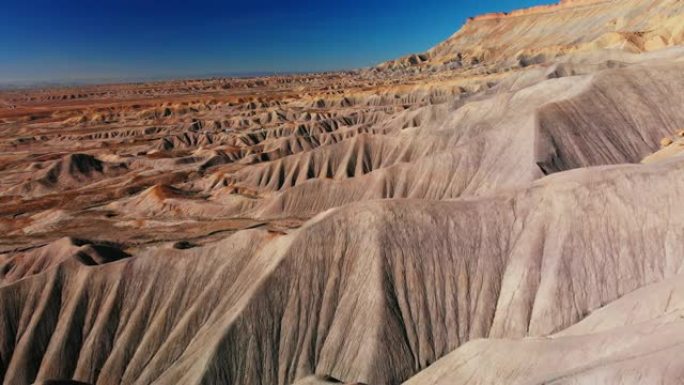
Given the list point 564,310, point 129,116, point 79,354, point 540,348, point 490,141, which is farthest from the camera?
point 129,116

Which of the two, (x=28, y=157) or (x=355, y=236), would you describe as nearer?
(x=355, y=236)

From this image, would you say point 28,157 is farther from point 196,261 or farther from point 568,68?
point 568,68

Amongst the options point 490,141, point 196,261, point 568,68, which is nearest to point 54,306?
point 196,261

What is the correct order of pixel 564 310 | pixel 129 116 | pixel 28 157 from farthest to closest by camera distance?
pixel 129 116, pixel 28 157, pixel 564 310

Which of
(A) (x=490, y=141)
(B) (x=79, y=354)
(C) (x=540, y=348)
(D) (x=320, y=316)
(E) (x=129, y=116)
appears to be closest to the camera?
(C) (x=540, y=348)

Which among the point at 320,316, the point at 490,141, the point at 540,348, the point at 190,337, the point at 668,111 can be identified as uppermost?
the point at 668,111

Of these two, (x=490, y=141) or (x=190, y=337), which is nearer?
(x=190, y=337)

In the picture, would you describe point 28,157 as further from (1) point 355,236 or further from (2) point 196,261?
(1) point 355,236

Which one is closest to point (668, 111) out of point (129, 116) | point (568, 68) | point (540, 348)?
point (568, 68)

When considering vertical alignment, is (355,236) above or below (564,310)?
above
